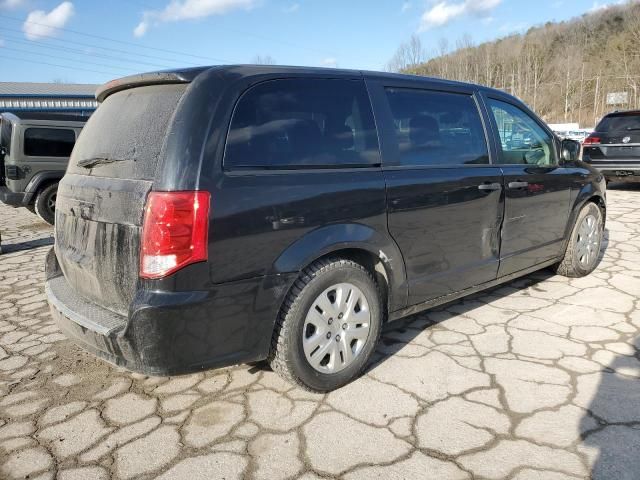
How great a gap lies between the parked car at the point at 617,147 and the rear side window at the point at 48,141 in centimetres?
972

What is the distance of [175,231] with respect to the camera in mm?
2098

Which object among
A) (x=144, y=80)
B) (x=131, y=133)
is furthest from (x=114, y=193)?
(x=144, y=80)

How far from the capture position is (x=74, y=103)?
22750mm

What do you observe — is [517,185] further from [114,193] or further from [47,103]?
[47,103]

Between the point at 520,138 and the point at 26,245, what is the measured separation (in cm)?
657

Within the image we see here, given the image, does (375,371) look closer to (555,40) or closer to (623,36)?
(623,36)

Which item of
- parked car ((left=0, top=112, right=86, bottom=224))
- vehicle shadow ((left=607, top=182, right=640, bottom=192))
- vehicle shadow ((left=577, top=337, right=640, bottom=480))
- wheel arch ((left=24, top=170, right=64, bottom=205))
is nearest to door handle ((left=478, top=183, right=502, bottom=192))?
vehicle shadow ((left=577, top=337, right=640, bottom=480))

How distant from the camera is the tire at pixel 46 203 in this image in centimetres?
812

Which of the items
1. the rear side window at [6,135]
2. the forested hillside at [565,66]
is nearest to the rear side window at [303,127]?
the rear side window at [6,135]

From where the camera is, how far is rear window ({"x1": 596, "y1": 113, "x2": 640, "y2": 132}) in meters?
9.07

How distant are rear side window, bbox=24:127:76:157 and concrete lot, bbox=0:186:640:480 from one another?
226 inches

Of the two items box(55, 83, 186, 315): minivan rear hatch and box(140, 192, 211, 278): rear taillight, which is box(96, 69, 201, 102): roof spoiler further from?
box(140, 192, 211, 278): rear taillight

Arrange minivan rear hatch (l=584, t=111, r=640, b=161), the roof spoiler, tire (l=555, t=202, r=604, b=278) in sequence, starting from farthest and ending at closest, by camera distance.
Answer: minivan rear hatch (l=584, t=111, r=640, b=161) → tire (l=555, t=202, r=604, b=278) → the roof spoiler

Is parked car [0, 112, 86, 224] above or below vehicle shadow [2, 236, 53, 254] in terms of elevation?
above
